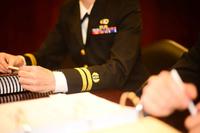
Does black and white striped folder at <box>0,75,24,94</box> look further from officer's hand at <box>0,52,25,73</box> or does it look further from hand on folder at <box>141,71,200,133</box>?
hand on folder at <box>141,71,200,133</box>

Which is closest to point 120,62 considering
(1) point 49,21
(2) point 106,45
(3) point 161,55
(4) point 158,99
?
(2) point 106,45

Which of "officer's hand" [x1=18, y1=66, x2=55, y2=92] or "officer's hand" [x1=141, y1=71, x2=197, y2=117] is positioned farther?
"officer's hand" [x1=18, y1=66, x2=55, y2=92]

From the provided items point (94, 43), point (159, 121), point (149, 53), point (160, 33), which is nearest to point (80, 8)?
point (94, 43)

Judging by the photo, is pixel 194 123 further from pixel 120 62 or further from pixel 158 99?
pixel 120 62

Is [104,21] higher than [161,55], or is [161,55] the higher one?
[104,21]

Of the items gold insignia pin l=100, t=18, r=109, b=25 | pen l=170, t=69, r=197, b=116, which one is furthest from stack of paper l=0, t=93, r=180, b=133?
gold insignia pin l=100, t=18, r=109, b=25

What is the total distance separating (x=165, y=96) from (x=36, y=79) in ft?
1.06

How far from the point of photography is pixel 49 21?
132 centimetres

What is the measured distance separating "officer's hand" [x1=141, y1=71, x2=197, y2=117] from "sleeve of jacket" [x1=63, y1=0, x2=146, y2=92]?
288 mm

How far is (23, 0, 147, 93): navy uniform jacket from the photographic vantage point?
0.80 metres

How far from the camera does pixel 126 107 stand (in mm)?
570

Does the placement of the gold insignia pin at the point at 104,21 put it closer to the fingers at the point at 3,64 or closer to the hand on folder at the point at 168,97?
the fingers at the point at 3,64

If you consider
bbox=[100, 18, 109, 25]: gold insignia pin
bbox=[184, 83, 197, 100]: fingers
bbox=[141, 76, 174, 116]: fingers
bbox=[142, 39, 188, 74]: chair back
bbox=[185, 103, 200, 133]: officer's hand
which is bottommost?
bbox=[142, 39, 188, 74]: chair back

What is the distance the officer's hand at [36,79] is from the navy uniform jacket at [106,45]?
0.08m
